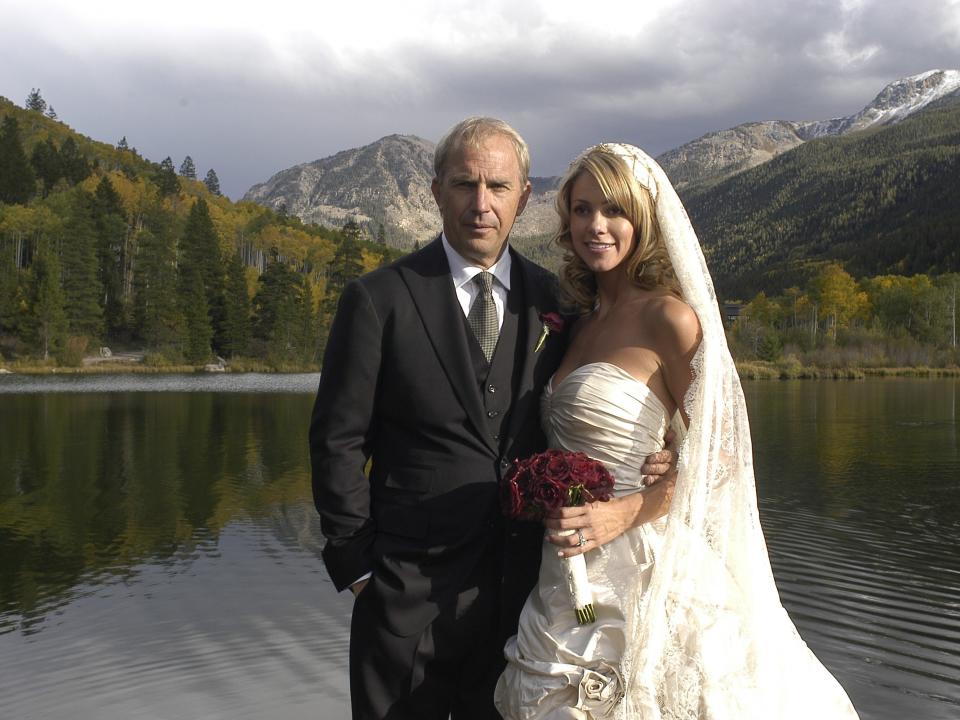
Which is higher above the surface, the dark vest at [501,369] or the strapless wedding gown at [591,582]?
the dark vest at [501,369]

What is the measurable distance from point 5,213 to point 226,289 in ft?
66.3

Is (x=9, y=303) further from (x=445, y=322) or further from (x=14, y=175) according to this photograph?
(x=445, y=322)

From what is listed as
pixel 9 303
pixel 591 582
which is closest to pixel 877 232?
pixel 9 303

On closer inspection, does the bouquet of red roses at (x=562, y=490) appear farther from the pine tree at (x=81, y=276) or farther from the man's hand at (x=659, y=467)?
the pine tree at (x=81, y=276)

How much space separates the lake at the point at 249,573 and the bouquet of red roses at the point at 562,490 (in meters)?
3.77

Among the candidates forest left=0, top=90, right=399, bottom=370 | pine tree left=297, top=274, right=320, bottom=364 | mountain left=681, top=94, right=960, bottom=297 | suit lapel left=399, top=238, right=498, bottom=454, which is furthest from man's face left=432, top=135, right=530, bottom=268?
mountain left=681, top=94, right=960, bottom=297

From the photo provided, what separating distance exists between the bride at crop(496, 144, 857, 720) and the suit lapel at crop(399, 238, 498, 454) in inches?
13.1

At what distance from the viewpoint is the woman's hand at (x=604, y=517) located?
9.45 ft

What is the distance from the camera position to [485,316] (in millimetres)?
3244

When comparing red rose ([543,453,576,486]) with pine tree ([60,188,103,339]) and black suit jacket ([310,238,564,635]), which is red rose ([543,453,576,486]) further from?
pine tree ([60,188,103,339])

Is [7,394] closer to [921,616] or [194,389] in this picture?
[194,389]

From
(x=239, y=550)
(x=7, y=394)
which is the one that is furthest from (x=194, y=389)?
(x=239, y=550)

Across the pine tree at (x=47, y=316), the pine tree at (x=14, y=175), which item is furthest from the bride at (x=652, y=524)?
the pine tree at (x=14, y=175)

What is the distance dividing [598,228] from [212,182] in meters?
154
